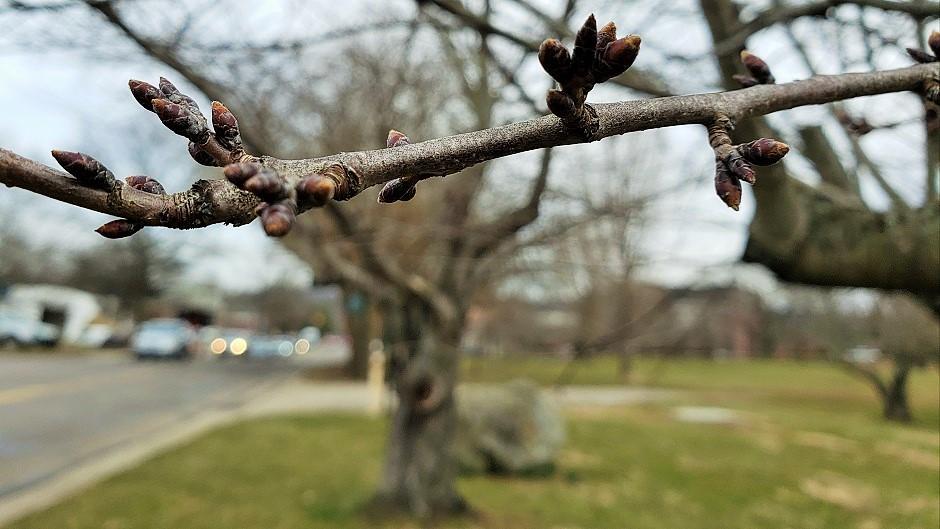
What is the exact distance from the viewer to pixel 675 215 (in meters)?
5.64

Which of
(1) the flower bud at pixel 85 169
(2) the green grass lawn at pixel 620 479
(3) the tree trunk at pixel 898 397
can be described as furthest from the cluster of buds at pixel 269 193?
(3) the tree trunk at pixel 898 397

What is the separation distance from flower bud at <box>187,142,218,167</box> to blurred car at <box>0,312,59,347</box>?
107 feet

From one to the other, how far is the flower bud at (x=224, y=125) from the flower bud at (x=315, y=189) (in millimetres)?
281

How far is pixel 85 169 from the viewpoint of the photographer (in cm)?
99

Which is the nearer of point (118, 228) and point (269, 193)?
point (269, 193)

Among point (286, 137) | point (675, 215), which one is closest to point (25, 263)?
point (286, 137)

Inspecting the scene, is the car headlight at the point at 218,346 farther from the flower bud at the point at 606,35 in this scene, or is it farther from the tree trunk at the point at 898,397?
the flower bud at the point at 606,35

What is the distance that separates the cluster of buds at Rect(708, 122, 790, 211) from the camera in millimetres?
1155

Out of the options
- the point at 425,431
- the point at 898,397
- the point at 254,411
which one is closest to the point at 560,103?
the point at 898,397

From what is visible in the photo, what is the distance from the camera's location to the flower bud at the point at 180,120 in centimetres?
112

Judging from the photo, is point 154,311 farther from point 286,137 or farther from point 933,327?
point 933,327

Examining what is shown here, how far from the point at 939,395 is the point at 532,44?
289 cm

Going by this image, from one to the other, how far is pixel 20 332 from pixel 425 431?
92.6 feet

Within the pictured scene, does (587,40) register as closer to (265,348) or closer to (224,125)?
(224,125)
